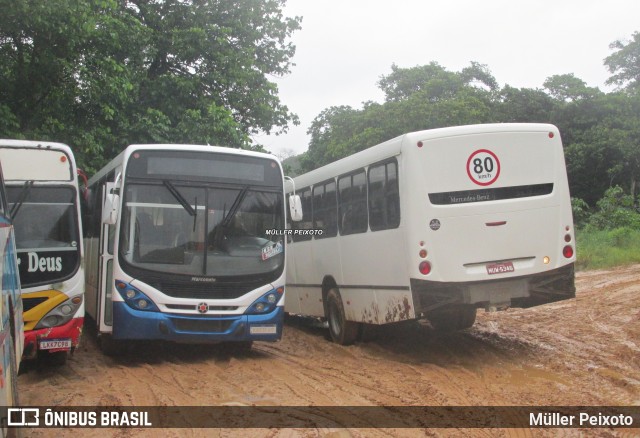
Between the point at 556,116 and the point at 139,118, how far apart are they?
26077 millimetres

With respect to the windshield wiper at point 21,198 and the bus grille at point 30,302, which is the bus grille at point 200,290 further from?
the windshield wiper at point 21,198

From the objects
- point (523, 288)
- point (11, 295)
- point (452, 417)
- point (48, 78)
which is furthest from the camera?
point (48, 78)

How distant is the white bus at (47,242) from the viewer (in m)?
9.12

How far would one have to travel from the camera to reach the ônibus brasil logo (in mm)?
9398

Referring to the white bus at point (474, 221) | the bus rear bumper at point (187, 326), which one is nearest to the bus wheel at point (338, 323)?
the white bus at point (474, 221)

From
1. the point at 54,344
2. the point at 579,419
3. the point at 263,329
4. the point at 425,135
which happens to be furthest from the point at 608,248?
the point at 54,344

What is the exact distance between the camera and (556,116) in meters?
38.1

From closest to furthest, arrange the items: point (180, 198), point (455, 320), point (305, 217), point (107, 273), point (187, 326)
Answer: point (187, 326)
point (180, 198)
point (107, 273)
point (455, 320)
point (305, 217)

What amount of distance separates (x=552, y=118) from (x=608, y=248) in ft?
47.6

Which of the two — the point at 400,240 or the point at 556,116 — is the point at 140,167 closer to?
the point at 400,240

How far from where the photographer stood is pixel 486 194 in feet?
30.8

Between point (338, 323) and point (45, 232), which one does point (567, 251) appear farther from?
point (45, 232)

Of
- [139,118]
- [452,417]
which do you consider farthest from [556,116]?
[452,417]

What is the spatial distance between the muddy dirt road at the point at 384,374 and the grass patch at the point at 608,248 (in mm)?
11235
